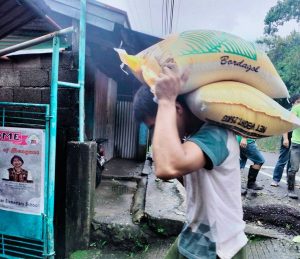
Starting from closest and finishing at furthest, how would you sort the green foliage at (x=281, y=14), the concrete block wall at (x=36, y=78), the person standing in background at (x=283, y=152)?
1. the concrete block wall at (x=36, y=78)
2. the person standing in background at (x=283, y=152)
3. the green foliage at (x=281, y=14)

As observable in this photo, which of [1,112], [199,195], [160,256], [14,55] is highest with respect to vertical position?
[14,55]

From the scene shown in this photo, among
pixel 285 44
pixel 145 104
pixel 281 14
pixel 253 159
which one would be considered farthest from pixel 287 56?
pixel 145 104

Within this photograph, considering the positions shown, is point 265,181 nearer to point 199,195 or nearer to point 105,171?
point 105,171

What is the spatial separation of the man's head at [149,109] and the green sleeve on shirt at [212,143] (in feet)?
0.45

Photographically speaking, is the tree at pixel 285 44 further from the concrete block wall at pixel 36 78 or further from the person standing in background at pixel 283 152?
the concrete block wall at pixel 36 78

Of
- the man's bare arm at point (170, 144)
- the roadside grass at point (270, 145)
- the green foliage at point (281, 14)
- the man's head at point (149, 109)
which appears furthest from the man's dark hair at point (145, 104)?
the green foliage at point (281, 14)

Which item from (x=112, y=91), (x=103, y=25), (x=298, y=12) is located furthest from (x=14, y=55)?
(x=298, y=12)

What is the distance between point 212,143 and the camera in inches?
55.6

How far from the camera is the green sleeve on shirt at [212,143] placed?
1379 mm

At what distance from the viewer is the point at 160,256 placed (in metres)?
3.55

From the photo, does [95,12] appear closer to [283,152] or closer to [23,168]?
[23,168]

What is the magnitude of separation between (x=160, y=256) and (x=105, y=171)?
10.9 ft

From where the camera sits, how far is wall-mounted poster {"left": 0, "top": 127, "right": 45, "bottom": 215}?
127 inches

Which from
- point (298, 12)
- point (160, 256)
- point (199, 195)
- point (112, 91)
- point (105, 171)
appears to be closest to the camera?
point (199, 195)
